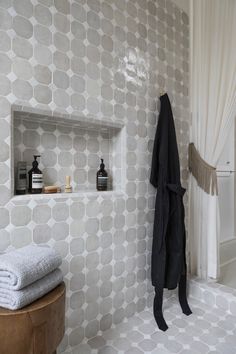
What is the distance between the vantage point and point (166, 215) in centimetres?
159

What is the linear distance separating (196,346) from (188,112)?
1.60 m

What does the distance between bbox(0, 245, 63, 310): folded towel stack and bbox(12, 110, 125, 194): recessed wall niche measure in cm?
38

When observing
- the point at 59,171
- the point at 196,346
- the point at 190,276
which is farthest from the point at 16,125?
the point at 190,276

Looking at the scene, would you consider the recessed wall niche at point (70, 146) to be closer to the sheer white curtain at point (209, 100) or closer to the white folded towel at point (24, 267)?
the white folded towel at point (24, 267)

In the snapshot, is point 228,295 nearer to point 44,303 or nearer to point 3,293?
point 44,303

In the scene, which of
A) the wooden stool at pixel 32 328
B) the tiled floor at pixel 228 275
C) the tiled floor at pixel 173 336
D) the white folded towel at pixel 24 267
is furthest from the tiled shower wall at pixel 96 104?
the tiled floor at pixel 228 275

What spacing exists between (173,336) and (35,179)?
1212mm

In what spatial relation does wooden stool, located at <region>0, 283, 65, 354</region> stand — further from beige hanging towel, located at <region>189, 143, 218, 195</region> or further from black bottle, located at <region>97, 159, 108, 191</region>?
beige hanging towel, located at <region>189, 143, 218, 195</region>

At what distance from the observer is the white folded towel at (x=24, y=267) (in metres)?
0.80

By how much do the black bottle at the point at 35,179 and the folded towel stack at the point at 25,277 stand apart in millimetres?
380

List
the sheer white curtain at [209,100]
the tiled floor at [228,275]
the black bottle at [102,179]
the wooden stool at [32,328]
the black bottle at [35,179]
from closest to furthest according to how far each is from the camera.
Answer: the wooden stool at [32,328] < the black bottle at [35,179] < the black bottle at [102,179] < the sheer white curtain at [209,100] < the tiled floor at [228,275]

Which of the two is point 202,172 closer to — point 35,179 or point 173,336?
point 173,336

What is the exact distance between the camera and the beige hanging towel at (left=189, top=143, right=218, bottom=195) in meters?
1.89

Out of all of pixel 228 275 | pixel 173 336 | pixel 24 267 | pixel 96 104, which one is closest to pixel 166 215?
pixel 173 336
